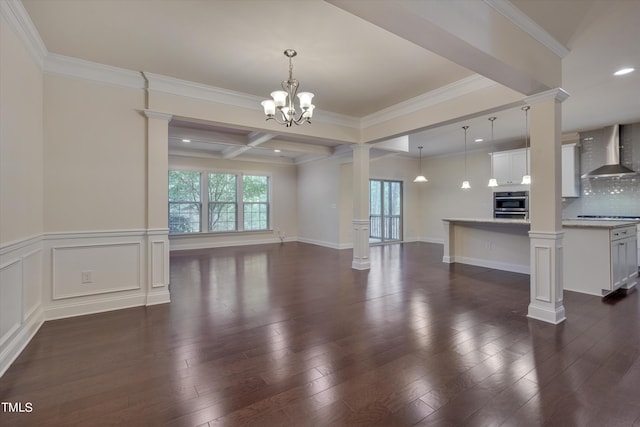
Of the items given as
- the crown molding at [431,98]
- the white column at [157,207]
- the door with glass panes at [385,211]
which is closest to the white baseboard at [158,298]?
the white column at [157,207]

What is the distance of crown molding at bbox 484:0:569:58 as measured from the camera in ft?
7.53

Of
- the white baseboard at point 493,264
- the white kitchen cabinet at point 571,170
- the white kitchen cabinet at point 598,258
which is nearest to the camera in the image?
the white kitchen cabinet at point 598,258

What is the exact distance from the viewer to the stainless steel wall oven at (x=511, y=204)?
23.1ft

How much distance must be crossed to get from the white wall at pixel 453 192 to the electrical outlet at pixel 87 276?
8.47 m

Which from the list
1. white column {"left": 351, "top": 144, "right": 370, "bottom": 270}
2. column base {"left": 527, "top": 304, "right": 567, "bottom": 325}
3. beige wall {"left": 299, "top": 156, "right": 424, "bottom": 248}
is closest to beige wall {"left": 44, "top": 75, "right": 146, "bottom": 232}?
white column {"left": 351, "top": 144, "right": 370, "bottom": 270}

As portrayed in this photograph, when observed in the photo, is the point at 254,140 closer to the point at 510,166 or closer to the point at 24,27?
the point at 24,27

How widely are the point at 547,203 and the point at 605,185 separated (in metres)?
Answer: 4.81

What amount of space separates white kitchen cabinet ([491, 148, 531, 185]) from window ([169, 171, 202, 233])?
7767mm

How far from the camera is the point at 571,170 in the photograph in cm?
636

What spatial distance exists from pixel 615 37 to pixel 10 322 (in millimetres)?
5623

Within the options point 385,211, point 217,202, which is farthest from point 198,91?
point 385,211

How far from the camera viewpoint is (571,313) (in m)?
3.24

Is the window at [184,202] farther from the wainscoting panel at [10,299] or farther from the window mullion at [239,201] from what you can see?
the wainscoting panel at [10,299]

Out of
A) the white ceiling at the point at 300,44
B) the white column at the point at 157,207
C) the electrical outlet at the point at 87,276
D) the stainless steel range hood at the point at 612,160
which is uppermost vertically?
the white ceiling at the point at 300,44
